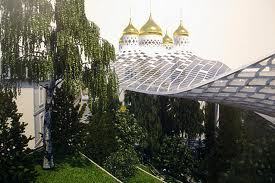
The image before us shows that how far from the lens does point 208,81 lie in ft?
39.0

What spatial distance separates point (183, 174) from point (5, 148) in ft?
39.5

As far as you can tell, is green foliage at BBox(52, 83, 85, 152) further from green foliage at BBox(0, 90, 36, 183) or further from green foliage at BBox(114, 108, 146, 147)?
green foliage at BBox(0, 90, 36, 183)

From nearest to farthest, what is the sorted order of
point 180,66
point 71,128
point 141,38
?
point 71,128 < point 180,66 < point 141,38

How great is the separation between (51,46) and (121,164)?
7.32 meters

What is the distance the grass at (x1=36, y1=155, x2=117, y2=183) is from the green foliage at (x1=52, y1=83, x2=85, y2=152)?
72cm

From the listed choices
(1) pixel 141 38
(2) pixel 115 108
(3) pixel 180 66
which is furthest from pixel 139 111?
(1) pixel 141 38

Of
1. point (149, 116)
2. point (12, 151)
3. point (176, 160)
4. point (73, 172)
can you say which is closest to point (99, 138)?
point (73, 172)

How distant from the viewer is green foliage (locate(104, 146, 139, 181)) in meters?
17.6

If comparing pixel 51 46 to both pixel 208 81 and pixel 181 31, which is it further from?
pixel 181 31

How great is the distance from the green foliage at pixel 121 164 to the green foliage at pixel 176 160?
3249mm

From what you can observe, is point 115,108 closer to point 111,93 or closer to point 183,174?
point 183,174

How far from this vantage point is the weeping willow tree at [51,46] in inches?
488

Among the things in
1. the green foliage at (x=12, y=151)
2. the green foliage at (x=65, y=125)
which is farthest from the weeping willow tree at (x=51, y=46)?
the green foliage at (x=65, y=125)

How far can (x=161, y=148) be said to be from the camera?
2142 centimetres
